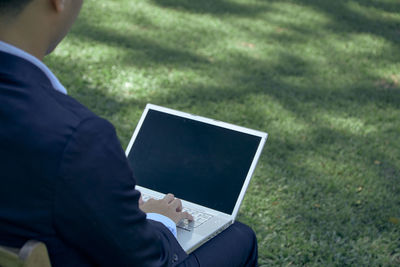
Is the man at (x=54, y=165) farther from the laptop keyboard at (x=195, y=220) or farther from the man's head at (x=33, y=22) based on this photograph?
the laptop keyboard at (x=195, y=220)

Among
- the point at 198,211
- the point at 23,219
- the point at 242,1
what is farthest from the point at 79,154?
the point at 242,1

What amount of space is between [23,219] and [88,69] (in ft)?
11.5

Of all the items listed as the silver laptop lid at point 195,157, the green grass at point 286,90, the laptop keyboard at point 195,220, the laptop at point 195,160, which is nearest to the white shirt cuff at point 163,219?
the laptop keyboard at point 195,220

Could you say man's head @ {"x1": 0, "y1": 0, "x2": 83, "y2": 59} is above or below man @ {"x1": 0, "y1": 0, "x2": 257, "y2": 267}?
above

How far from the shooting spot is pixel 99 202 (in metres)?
0.97

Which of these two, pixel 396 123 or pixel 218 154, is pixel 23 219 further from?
pixel 396 123

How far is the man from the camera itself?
3.02 ft

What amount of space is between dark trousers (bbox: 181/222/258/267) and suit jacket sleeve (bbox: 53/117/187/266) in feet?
1.42

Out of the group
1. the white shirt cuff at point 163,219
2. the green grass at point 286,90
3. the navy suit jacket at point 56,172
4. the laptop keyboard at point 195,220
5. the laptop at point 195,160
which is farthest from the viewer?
the green grass at point 286,90

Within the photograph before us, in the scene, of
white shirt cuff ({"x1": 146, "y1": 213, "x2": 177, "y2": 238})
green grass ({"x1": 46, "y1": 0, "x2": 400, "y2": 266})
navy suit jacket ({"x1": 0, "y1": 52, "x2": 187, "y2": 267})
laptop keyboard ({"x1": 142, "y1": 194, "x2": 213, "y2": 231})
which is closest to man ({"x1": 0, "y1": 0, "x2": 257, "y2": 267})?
navy suit jacket ({"x1": 0, "y1": 52, "x2": 187, "y2": 267})

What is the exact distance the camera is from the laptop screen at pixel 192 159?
6.35ft

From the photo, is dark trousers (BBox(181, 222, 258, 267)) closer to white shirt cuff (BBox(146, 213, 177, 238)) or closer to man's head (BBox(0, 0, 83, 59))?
white shirt cuff (BBox(146, 213, 177, 238))

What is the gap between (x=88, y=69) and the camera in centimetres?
433

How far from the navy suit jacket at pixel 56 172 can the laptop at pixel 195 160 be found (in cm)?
83
